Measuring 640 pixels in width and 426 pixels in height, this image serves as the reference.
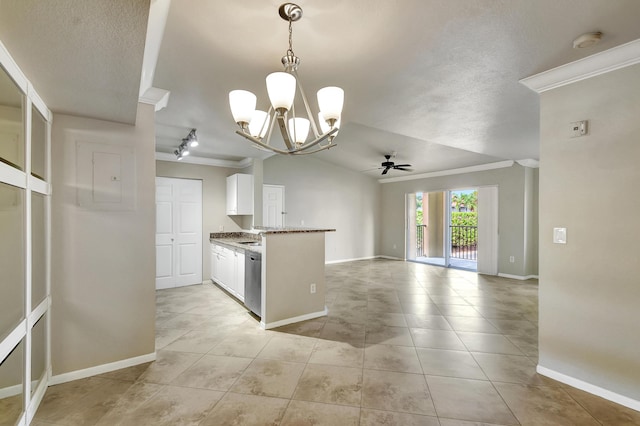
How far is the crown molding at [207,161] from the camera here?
16.7 ft

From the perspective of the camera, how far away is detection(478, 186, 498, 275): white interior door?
6.22 m

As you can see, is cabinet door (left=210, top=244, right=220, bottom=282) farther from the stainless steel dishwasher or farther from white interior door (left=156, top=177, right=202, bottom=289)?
the stainless steel dishwasher

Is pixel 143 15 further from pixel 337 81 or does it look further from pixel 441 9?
pixel 337 81

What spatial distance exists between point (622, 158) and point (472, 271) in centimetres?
521

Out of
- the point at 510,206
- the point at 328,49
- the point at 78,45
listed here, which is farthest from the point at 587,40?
the point at 510,206

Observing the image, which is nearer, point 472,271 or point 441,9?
point 441,9

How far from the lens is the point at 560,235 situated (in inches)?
89.2

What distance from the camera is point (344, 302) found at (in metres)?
4.33

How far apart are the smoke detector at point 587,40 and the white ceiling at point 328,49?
41 millimetres

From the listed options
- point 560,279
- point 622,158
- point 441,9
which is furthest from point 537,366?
point 441,9

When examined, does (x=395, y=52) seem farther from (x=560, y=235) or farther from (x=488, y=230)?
(x=488, y=230)

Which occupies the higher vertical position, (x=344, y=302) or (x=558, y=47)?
(x=558, y=47)

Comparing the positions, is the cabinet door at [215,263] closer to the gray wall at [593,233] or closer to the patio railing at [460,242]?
the gray wall at [593,233]

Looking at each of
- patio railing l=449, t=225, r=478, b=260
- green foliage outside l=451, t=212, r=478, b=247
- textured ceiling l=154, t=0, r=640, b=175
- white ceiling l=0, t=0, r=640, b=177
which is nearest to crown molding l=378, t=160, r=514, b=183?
green foliage outside l=451, t=212, r=478, b=247
